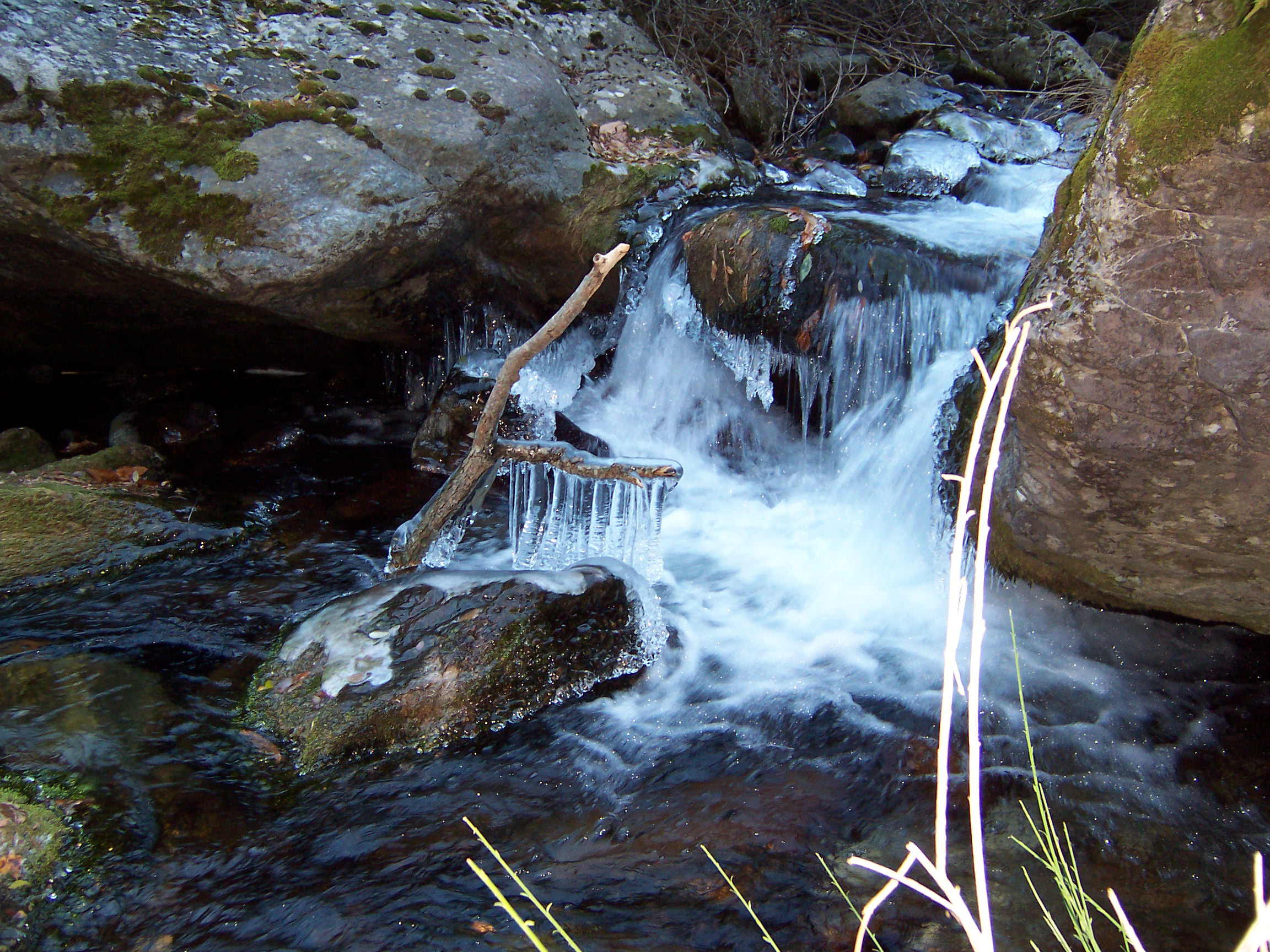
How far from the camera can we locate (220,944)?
237 centimetres

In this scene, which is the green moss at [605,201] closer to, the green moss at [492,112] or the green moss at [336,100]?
the green moss at [492,112]

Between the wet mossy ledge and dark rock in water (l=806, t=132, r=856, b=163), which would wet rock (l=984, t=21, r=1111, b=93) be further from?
the wet mossy ledge

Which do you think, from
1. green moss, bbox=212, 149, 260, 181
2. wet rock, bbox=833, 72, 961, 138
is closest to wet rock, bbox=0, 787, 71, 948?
green moss, bbox=212, 149, 260, 181

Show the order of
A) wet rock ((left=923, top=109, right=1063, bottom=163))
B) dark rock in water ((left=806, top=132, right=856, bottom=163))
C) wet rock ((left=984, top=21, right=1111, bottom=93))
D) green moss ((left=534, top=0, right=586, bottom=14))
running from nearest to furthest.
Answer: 1. green moss ((left=534, top=0, right=586, bottom=14))
2. wet rock ((left=923, top=109, right=1063, bottom=163))
3. dark rock in water ((left=806, top=132, right=856, bottom=163))
4. wet rock ((left=984, top=21, right=1111, bottom=93))

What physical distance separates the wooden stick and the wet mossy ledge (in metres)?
2.05

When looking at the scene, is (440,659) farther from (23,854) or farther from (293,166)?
(293,166)

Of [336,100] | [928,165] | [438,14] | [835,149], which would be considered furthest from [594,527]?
[835,149]

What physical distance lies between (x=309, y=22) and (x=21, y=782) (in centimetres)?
486

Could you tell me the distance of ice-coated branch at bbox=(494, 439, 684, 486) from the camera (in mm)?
3590

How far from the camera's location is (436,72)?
18.1ft

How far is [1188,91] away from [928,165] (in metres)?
4.81

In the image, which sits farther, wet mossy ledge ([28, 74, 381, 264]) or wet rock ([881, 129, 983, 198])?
wet rock ([881, 129, 983, 198])

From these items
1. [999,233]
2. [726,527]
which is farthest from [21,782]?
[999,233]

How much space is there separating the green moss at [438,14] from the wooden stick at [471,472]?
3036 millimetres
